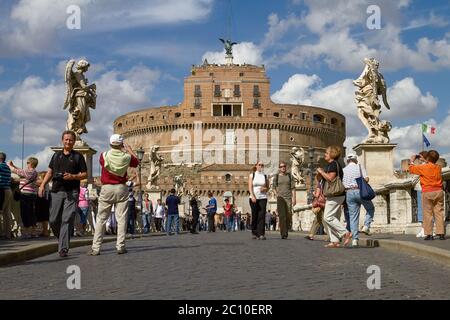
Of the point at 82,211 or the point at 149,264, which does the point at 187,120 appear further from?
the point at 149,264

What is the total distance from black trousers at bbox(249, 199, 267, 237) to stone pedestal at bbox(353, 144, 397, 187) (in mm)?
3173

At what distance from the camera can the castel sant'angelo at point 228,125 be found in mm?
84438

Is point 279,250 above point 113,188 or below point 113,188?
below

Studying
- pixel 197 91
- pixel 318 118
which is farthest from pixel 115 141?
pixel 318 118

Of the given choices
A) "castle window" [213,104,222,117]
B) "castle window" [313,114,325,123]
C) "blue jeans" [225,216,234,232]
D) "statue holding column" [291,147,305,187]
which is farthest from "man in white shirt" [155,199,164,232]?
"castle window" [313,114,325,123]

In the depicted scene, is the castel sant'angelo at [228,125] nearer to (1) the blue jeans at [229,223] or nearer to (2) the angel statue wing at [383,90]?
(1) the blue jeans at [229,223]

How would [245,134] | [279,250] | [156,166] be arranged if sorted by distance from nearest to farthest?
[279,250] < [156,166] < [245,134]

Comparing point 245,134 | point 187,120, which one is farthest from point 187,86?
point 245,134

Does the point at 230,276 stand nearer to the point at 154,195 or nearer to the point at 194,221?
the point at 194,221

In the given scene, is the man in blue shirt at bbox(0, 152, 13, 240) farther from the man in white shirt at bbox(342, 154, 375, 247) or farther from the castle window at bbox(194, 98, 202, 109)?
the castle window at bbox(194, 98, 202, 109)

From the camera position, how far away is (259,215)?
468 inches

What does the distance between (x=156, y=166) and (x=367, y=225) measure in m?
17.5

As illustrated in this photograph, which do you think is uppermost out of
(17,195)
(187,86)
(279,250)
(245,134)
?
(187,86)
